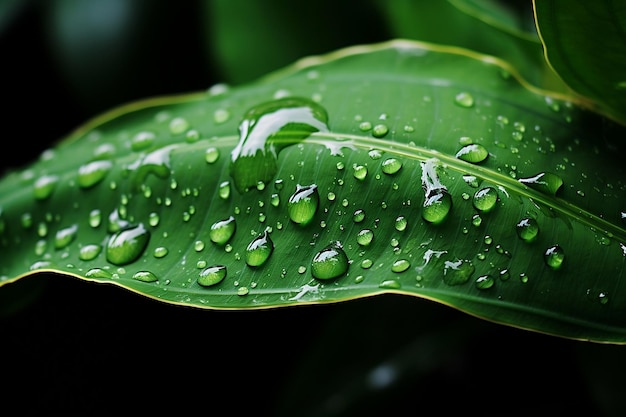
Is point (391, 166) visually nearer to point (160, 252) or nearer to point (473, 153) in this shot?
point (473, 153)

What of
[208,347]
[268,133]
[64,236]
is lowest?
[208,347]

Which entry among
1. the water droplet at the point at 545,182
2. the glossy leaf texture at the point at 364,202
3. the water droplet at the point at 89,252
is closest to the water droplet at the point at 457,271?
the glossy leaf texture at the point at 364,202

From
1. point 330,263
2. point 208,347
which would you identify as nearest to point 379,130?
point 330,263

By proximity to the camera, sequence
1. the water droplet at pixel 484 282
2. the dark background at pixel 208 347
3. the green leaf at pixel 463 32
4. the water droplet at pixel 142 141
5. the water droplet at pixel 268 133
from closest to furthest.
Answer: the water droplet at pixel 484 282 → the water droplet at pixel 268 133 → the water droplet at pixel 142 141 → the green leaf at pixel 463 32 → the dark background at pixel 208 347

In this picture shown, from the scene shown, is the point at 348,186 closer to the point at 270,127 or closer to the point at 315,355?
the point at 270,127

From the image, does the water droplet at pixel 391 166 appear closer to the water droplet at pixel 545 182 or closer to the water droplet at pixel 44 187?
the water droplet at pixel 545 182

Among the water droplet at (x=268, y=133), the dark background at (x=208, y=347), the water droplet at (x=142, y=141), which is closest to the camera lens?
the water droplet at (x=268, y=133)

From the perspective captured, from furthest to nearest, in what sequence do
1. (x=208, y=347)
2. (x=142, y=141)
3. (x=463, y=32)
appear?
1. (x=208, y=347)
2. (x=463, y=32)
3. (x=142, y=141)
